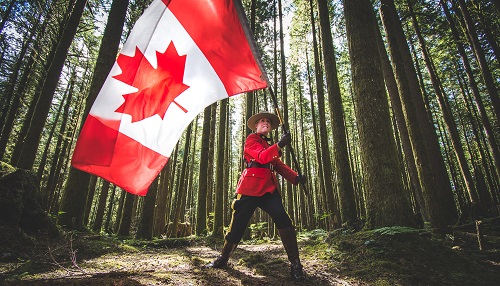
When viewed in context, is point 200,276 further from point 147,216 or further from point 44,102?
point 44,102

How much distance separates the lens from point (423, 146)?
6562 millimetres

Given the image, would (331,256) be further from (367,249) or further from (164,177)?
(164,177)

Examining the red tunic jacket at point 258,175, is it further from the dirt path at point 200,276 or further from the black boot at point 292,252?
the dirt path at point 200,276

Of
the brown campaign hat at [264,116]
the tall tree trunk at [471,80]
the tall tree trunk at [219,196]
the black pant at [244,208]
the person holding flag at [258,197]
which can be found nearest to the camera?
the person holding flag at [258,197]

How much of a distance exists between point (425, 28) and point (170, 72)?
14.0m

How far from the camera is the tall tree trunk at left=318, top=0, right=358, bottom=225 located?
20.6 feet

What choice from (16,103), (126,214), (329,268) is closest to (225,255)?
(329,268)

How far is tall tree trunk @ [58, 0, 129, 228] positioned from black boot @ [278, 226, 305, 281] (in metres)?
5.74

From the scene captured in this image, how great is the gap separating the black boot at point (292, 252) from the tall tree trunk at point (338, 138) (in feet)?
10.9

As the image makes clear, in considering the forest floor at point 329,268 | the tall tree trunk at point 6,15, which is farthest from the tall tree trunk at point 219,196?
the tall tree trunk at point 6,15

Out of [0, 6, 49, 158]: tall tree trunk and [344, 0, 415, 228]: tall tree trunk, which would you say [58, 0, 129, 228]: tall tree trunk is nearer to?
[0, 6, 49, 158]: tall tree trunk

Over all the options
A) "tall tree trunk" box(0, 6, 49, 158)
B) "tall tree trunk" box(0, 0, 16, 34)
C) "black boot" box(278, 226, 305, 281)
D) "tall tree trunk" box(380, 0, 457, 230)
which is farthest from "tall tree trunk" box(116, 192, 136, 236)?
"tall tree trunk" box(0, 0, 16, 34)

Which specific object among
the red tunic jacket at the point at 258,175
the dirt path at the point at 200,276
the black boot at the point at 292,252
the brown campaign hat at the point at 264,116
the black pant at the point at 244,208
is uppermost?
the brown campaign hat at the point at 264,116

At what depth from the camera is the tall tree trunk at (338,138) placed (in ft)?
20.6
